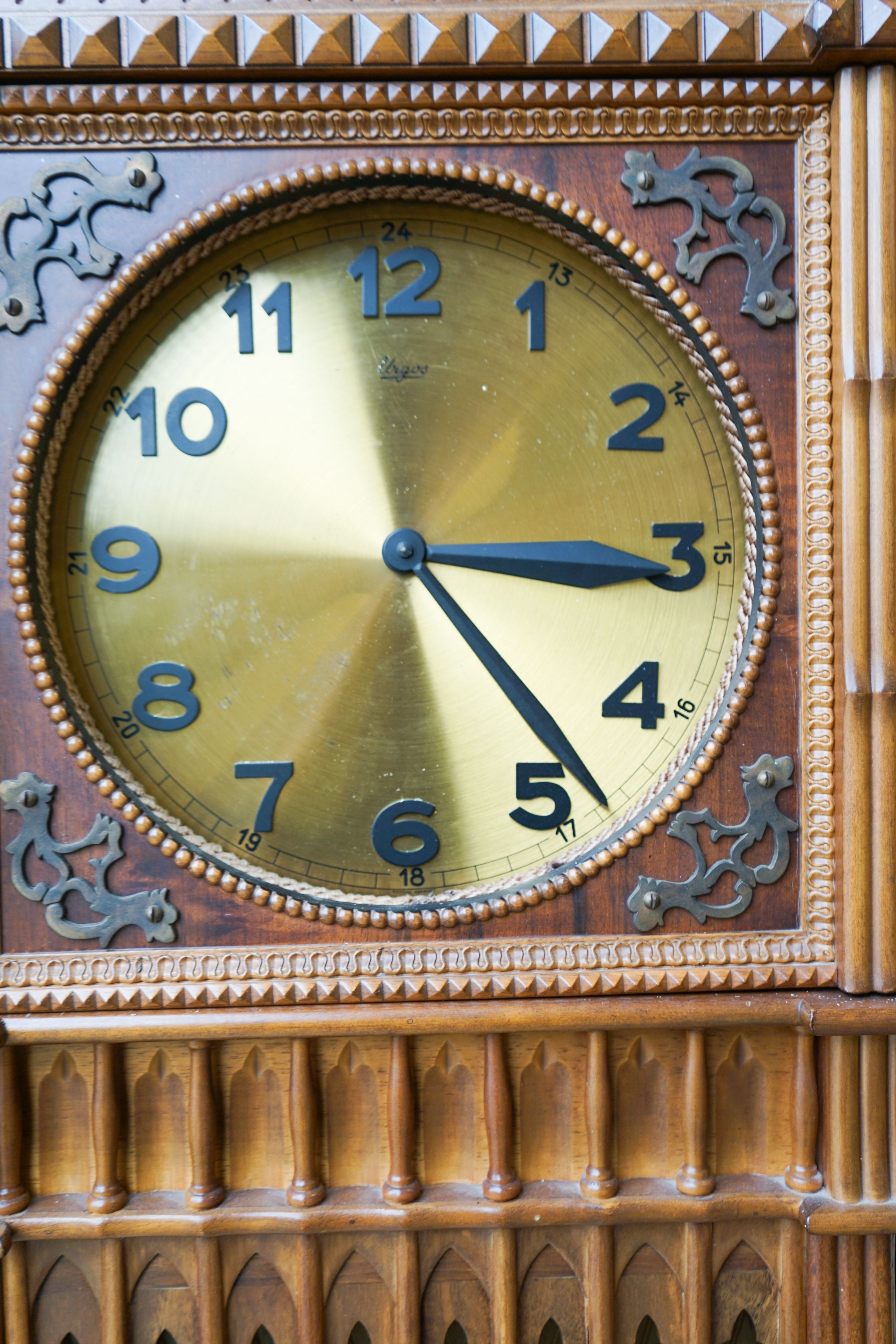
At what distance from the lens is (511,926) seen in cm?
96

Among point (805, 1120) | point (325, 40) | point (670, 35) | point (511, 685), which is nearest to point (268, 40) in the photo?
point (325, 40)

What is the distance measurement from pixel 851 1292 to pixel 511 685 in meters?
0.77

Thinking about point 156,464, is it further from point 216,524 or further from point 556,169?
point 556,169

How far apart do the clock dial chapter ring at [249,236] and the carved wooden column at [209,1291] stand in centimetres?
38

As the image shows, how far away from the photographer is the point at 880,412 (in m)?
0.91

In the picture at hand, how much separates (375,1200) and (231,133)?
117 centimetres

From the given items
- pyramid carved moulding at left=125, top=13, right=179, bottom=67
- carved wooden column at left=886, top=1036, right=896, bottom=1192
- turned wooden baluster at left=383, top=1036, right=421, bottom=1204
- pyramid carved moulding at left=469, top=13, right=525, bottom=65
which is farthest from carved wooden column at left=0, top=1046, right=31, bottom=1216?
pyramid carved moulding at left=469, top=13, right=525, bottom=65

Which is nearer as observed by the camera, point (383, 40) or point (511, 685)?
point (383, 40)

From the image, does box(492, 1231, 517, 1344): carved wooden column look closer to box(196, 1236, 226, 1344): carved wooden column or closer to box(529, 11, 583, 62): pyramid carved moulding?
box(196, 1236, 226, 1344): carved wooden column

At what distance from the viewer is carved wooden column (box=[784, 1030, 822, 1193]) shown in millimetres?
947

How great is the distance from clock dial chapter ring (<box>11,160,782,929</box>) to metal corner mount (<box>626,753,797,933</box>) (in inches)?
1.6

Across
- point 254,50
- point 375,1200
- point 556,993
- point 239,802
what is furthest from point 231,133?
point 375,1200

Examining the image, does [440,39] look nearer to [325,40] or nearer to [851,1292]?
[325,40]

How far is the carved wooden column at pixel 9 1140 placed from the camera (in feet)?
3.06
